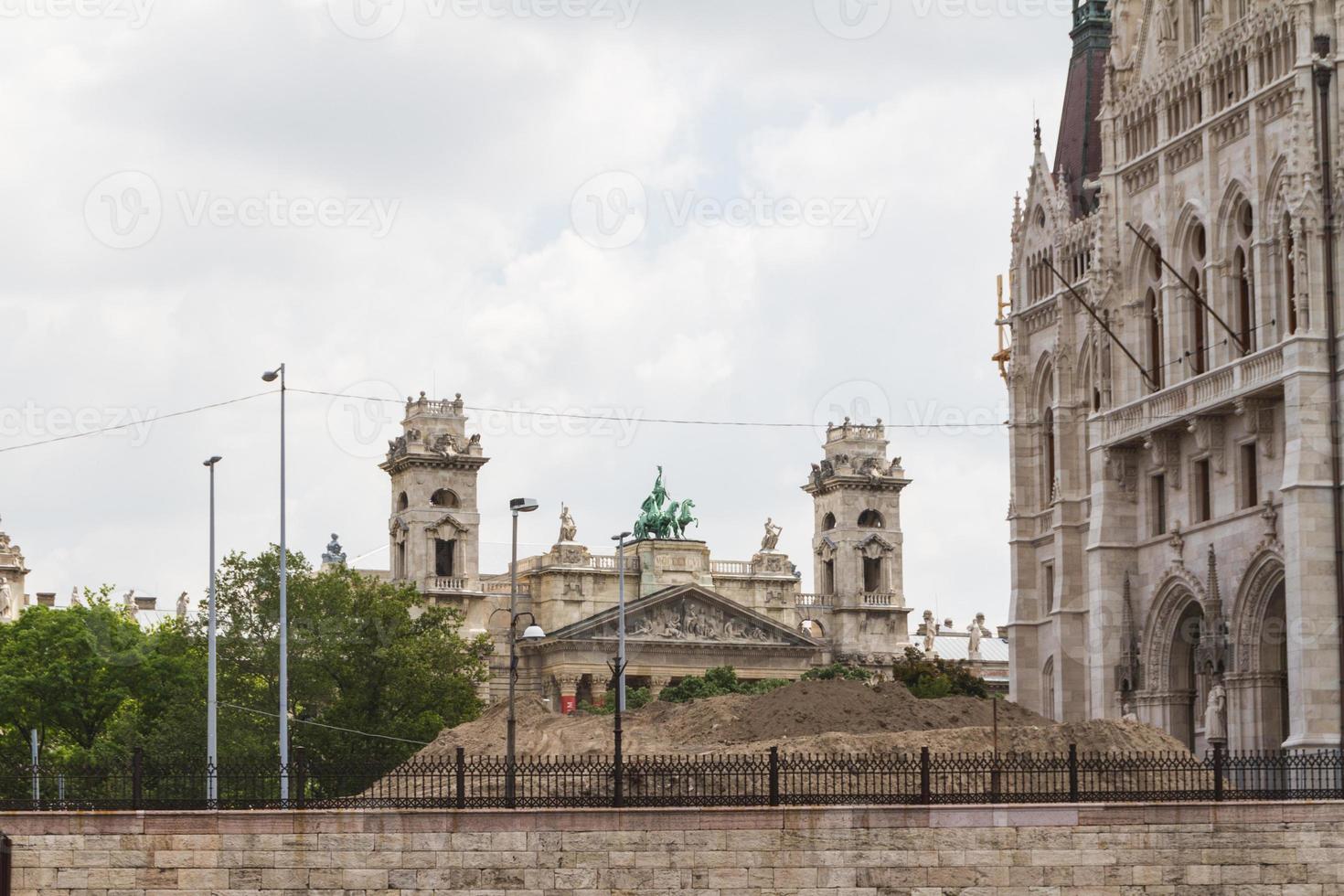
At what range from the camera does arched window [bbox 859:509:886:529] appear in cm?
16200

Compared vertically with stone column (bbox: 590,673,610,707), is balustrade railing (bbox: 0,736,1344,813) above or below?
below

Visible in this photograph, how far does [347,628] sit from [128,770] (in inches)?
1664

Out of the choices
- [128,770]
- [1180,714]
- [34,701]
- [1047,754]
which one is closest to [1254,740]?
[1180,714]

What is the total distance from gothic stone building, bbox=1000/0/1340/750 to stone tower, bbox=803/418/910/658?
85774mm

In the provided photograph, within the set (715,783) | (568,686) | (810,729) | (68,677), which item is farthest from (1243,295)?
(568,686)

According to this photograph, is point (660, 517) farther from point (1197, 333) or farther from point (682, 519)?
point (1197, 333)

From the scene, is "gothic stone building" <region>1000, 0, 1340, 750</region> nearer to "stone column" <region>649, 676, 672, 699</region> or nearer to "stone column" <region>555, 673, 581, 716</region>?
"stone column" <region>555, 673, 581, 716</region>

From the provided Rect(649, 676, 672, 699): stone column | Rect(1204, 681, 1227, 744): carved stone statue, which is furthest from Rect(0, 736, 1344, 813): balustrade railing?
Rect(649, 676, 672, 699): stone column

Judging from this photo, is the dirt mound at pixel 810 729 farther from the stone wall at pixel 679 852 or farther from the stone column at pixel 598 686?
the stone column at pixel 598 686

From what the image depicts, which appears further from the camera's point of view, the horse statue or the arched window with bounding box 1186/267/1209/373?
the horse statue

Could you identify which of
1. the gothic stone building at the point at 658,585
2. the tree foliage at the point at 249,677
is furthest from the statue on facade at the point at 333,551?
the tree foliage at the point at 249,677

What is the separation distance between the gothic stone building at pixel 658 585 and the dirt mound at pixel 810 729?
85.3 m

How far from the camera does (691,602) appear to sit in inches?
5817

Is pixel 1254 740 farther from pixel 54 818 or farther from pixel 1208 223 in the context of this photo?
pixel 54 818
